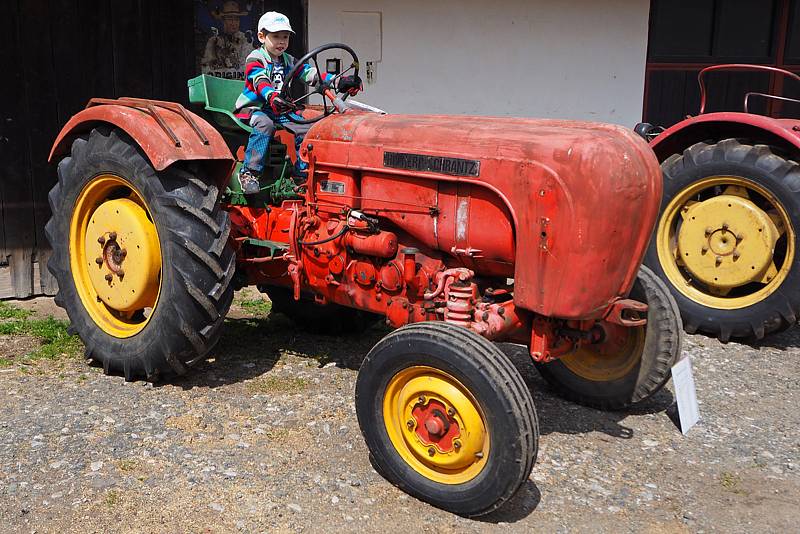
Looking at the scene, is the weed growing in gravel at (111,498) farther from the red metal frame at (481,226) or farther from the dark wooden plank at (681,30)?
the dark wooden plank at (681,30)

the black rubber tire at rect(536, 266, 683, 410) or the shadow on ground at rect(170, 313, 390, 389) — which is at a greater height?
the black rubber tire at rect(536, 266, 683, 410)

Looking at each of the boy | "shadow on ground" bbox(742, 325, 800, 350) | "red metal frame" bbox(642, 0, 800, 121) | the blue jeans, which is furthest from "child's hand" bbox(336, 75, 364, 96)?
"red metal frame" bbox(642, 0, 800, 121)

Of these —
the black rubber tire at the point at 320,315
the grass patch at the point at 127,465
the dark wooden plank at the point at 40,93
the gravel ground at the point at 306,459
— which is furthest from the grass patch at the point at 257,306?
the grass patch at the point at 127,465

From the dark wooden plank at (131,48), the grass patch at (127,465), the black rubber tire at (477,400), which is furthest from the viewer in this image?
the dark wooden plank at (131,48)

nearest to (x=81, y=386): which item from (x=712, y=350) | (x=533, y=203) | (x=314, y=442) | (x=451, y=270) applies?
(x=314, y=442)

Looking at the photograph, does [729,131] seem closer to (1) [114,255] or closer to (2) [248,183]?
(2) [248,183]

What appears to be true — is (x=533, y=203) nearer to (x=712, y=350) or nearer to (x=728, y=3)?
(x=712, y=350)

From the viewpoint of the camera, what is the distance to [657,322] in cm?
359

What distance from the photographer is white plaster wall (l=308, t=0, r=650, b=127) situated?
707 cm

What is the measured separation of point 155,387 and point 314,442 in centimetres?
100

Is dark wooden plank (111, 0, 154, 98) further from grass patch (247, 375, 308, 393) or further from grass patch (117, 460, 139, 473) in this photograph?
grass patch (117, 460, 139, 473)

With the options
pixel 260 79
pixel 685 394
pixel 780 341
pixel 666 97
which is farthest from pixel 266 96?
pixel 666 97

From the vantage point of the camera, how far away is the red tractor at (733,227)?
4.88m

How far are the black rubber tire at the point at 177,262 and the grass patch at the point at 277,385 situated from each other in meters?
0.34
